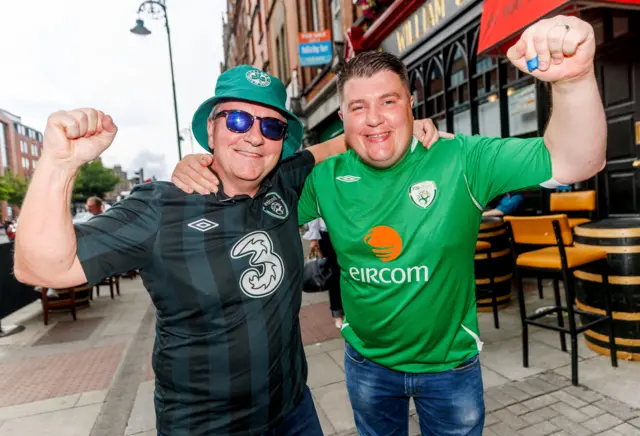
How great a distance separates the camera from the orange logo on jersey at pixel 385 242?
1763 millimetres

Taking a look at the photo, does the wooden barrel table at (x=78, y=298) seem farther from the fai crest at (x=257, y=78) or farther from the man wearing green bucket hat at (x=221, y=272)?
the fai crest at (x=257, y=78)

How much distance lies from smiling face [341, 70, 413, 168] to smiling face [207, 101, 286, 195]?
0.40 metres

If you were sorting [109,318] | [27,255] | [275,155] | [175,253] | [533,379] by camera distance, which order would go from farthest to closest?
[109,318]
[533,379]
[275,155]
[175,253]
[27,255]

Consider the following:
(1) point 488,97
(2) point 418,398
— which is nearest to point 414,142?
(2) point 418,398

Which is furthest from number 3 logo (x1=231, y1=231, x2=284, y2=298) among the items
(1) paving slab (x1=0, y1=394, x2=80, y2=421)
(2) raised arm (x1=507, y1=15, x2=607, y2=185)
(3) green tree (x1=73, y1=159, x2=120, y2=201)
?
(3) green tree (x1=73, y1=159, x2=120, y2=201)

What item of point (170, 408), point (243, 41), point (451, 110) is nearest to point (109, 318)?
point (170, 408)

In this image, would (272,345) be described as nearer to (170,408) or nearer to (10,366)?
(170,408)

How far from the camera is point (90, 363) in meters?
5.28

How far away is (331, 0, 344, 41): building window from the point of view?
13398 millimetres

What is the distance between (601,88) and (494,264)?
3.12 metres

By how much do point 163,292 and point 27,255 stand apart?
48 cm

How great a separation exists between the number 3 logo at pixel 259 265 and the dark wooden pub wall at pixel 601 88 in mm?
6087

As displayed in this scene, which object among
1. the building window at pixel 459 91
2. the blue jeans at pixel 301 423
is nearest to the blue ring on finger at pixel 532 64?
the blue jeans at pixel 301 423

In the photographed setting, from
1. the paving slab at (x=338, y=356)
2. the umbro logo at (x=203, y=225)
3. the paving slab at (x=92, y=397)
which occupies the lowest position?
the paving slab at (x=92, y=397)
